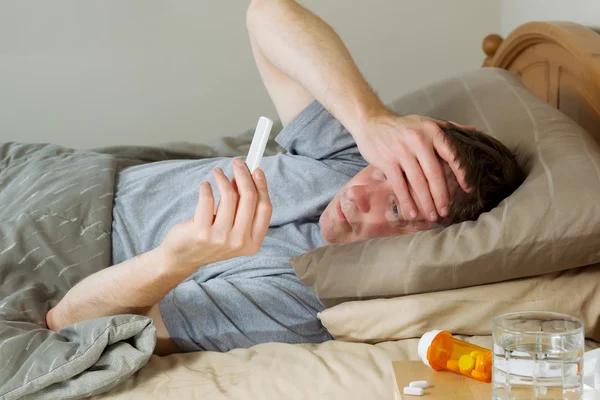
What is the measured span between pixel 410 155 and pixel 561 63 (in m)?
0.71

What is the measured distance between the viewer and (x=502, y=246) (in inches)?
44.8

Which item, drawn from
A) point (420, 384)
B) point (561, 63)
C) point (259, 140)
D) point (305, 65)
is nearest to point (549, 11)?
point (561, 63)

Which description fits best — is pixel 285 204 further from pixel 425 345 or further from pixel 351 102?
pixel 425 345

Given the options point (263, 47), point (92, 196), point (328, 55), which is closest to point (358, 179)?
point (328, 55)

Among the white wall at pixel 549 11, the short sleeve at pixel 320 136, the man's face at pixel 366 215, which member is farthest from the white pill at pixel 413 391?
the white wall at pixel 549 11

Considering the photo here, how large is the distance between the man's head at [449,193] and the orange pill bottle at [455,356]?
1.34ft

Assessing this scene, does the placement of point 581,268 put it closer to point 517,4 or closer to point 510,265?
point 510,265

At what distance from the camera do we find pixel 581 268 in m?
1.20

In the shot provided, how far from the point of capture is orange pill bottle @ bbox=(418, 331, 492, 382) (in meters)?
0.86

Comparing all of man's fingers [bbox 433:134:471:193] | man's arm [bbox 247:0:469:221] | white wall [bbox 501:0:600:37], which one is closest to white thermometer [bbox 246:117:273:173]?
man's arm [bbox 247:0:469:221]

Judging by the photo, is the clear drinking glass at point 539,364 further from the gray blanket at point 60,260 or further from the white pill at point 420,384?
the gray blanket at point 60,260

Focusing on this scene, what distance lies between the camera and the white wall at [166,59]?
8.57 feet

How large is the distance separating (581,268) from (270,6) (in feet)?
2.67

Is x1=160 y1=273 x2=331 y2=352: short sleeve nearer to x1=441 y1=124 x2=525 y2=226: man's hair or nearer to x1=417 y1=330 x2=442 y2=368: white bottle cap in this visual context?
x1=441 y1=124 x2=525 y2=226: man's hair
